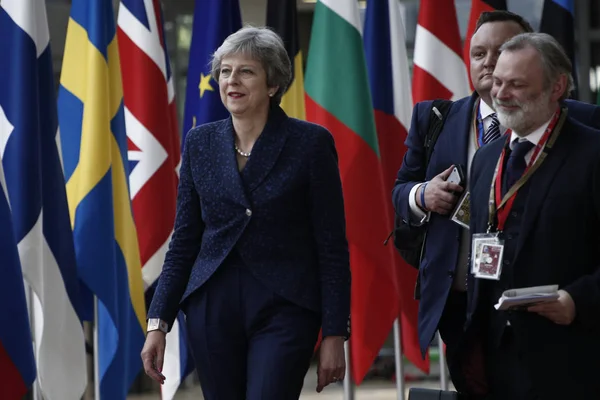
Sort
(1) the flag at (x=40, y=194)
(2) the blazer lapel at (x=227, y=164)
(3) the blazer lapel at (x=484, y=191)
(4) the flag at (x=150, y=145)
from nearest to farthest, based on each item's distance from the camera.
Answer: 1. (3) the blazer lapel at (x=484, y=191)
2. (2) the blazer lapel at (x=227, y=164)
3. (1) the flag at (x=40, y=194)
4. (4) the flag at (x=150, y=145)

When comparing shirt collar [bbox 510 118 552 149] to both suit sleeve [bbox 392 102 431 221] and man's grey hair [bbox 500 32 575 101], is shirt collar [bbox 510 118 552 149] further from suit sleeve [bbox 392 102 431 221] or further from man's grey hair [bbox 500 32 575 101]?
suit sleeve [bbox 392 102 431 221]

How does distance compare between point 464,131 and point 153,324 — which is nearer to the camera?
point 153,324

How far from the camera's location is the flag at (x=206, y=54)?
21.2 ft

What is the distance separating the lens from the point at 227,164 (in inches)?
148

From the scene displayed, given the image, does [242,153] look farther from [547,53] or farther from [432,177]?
[547,53]

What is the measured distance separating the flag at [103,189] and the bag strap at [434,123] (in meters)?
2.43

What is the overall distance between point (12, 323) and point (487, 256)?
2.65m

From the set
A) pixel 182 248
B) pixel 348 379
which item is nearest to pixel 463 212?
pixel 182 248

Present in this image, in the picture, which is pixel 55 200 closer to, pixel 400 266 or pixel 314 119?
pixel 314 119

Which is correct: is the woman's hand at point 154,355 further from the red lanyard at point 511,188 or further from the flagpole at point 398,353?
the flagpole at point 398,353

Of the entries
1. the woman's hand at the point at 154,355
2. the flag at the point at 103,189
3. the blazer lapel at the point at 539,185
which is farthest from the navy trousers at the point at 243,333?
the flag at the point at 103,189

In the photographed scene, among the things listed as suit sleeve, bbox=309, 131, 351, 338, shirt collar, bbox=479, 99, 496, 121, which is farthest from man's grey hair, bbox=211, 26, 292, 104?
shirt collar, bbox=479, 99, 496, 121

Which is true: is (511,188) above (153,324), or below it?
above

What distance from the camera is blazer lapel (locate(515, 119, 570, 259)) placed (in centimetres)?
329
